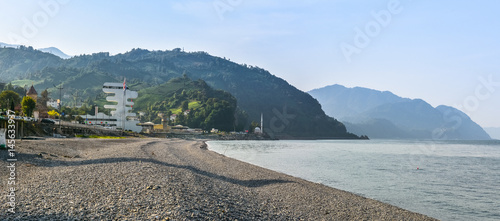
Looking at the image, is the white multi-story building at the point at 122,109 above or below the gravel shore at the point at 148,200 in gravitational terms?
above

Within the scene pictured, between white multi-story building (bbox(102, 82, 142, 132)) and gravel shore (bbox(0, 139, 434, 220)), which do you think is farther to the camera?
white multi-story building (bbox(102, 82, 142, 132))

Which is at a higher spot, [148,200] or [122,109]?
[122,109]

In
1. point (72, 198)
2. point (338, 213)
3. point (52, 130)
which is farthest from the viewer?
point (52, 130)

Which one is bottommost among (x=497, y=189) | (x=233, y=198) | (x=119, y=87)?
(x=497, y=189)

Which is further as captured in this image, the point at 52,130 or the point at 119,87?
the point at 119,87

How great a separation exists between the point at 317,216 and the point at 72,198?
29.6 ft

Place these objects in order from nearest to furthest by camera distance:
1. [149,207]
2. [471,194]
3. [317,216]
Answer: [149,207]
[317,216]
[471,194]

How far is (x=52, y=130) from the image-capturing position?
6419 centimetres

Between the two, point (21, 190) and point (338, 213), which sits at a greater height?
point (21, 190)

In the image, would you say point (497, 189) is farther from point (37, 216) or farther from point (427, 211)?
point (37, 216)

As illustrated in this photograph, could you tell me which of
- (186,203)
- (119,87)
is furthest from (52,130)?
(119,87)

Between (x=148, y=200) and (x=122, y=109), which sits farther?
(x=122, y=109)

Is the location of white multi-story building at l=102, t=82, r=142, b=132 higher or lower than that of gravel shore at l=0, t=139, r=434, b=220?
higher

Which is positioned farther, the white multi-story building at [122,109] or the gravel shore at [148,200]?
the white multi-story building at [122,109]
